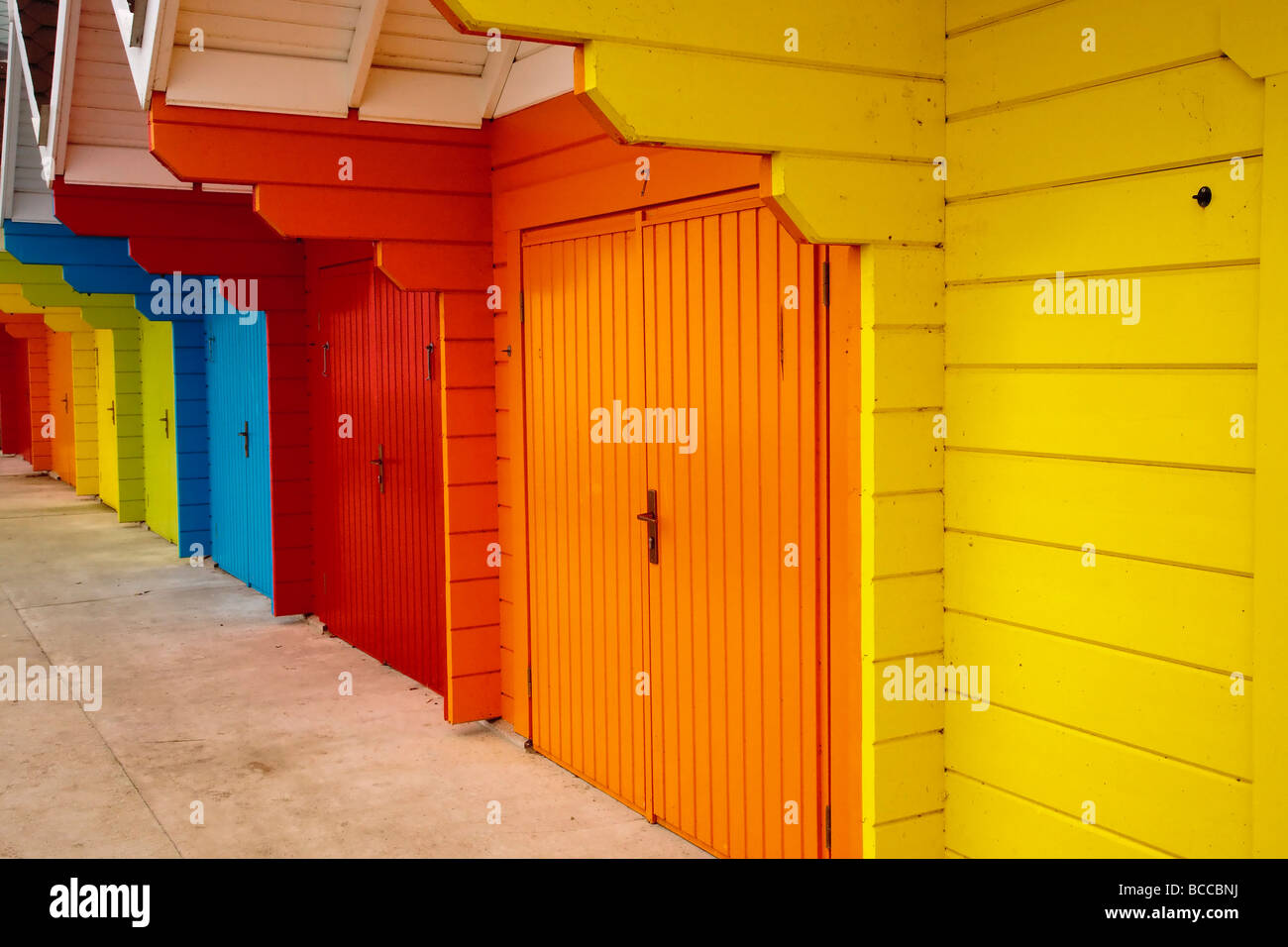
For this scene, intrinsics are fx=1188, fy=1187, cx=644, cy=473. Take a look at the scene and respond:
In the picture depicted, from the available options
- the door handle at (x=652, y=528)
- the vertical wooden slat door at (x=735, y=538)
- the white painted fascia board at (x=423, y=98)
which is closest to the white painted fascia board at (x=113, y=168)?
the white painted fascia board at (x=423, y=98)

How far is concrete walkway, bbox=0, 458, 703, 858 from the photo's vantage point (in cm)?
467

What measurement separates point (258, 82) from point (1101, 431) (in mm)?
3887

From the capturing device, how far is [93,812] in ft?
16.5

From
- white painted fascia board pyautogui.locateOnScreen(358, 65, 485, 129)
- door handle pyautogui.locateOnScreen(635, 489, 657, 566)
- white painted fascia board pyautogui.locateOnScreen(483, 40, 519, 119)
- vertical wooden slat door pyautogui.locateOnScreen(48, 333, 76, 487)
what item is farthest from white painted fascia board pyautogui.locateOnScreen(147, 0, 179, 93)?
vertical wooden slat door pyautogui.locateOnScreen(48, 333, 76, 487)

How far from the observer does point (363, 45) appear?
5.11 m

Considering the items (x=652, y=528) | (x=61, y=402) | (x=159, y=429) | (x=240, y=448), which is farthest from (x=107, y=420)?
(x=652, y=528)

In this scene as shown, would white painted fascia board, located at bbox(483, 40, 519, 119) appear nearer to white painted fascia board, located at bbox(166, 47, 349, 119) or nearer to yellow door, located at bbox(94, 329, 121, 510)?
white painted fascia board, located at bbox(166, 47, 349, 119)

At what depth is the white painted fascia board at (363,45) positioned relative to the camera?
4.91 meters

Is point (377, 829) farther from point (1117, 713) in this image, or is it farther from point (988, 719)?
point (1117, 713)

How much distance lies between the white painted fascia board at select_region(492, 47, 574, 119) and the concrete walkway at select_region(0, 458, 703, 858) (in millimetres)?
3033

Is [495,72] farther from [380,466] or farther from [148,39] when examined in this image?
[380,466]

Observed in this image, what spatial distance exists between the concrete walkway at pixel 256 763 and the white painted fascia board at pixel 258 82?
3.00 m

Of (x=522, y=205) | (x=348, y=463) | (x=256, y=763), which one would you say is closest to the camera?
(x=522, y=205)

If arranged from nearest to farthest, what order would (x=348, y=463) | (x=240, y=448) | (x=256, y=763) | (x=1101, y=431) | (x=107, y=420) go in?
(x=1101, y=431) < (x=256, y=763) < (x=348, y=463) < (x=240, y=448) < (x=107, y=420)
